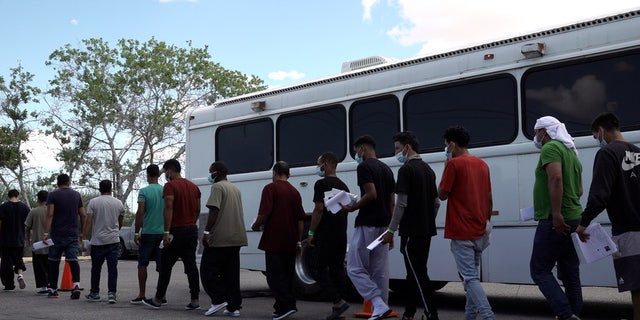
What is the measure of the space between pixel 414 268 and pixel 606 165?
2283 millimetres

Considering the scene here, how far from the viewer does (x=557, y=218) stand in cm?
753

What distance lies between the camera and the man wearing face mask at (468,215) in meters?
7.79

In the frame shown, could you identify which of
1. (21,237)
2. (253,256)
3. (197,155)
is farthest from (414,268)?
(21,237)

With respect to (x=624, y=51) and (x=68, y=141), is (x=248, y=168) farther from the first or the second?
(x=68, y=141)

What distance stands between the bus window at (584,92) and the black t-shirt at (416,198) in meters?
1.54

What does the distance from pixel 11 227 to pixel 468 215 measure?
9342mm

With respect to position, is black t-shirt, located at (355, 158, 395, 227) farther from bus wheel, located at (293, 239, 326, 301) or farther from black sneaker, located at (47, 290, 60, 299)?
black sneaker, located at (47, 290, 60, 299)

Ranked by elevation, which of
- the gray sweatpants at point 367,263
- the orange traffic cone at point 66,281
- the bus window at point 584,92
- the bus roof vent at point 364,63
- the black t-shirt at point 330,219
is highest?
the bus roof vent at point 364,63

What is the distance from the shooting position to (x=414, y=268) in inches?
336

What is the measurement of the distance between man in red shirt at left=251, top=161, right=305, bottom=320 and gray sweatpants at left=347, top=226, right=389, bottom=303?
2.85 feet

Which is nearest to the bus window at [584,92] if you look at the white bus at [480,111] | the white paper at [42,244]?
the white bus at [480,111]

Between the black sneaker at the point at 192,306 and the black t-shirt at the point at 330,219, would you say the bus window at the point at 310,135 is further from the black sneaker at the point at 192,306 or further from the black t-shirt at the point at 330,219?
the black sneaker at the point at 192,306

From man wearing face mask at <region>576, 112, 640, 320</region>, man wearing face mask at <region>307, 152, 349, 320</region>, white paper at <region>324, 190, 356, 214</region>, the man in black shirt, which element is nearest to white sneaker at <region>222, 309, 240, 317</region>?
man wearing face mask at <region>307, 152, 349, 320</region>

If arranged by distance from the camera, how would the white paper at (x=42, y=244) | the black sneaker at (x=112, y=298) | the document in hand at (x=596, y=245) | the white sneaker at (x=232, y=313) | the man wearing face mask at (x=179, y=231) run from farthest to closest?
the white paper at (x=42, y=244), the black sneaker at (x=112, y=298), the man wearing face mask at (x=179, y=231), the white sneaker at (x=232, y=313), the document in hand at (x=596, y=245)
